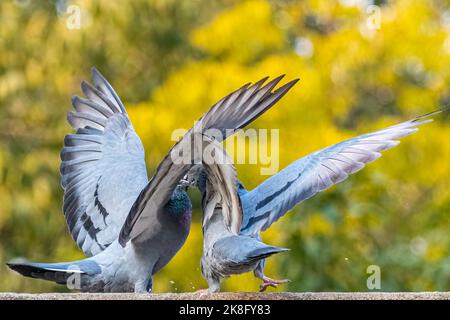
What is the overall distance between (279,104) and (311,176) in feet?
19.8

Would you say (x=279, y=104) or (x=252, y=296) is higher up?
(x=279, y=104)

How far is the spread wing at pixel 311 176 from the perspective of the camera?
143 inches

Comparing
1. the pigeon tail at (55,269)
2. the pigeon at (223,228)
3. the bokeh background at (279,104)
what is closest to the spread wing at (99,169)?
the pigeon tail at (55,269)

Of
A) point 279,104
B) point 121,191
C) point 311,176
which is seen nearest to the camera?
point 311,176

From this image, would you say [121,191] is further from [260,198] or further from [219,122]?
[219,122]

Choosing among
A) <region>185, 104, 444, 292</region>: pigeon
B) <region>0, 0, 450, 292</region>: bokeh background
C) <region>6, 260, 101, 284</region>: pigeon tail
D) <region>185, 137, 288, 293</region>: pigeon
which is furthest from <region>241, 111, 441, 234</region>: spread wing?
<region>0, 0, 450, 292</region>: bokeh background

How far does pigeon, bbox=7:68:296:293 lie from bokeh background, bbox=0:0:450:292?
324 centimetres

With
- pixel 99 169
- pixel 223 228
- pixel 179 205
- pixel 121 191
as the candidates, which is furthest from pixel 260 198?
pixel 99 169

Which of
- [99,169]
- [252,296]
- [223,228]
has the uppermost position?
[99,169]

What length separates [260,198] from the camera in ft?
12.2

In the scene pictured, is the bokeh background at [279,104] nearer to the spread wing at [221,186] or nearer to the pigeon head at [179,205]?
the pigeon head at [179,205]

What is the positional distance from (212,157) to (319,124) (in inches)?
263

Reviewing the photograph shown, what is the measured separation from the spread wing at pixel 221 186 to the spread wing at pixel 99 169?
Answer: 65cm

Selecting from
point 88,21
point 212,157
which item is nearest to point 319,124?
point 88,21
